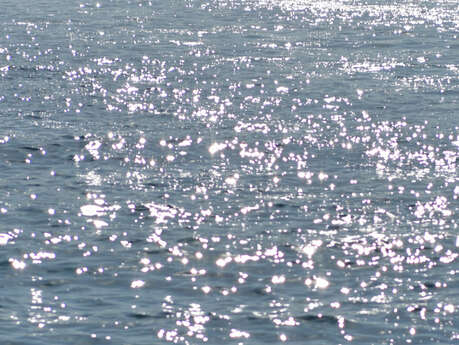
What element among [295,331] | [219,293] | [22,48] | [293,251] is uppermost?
[22,48]

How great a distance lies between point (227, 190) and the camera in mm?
53938

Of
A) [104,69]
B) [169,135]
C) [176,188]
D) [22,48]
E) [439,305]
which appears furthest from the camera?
[22,48]

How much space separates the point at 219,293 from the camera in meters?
40.1

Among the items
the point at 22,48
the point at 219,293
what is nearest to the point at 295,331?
the point at 219,293

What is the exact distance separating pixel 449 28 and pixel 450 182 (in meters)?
60.1

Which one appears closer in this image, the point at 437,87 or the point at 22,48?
the point at 437,87

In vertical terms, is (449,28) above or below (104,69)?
above

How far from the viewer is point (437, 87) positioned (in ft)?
263

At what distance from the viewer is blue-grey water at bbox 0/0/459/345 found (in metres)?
37.9

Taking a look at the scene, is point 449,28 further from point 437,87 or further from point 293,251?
point 293,251

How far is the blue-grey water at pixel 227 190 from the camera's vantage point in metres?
37.9

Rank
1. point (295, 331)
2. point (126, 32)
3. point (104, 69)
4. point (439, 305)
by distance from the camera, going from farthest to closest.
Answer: point (126, 32) → point (104, 69) → point (439, 305) → point (295, 331)

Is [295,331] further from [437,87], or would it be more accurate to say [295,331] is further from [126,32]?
[126,32]

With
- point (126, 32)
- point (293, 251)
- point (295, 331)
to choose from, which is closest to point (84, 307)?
point (295, 331)
